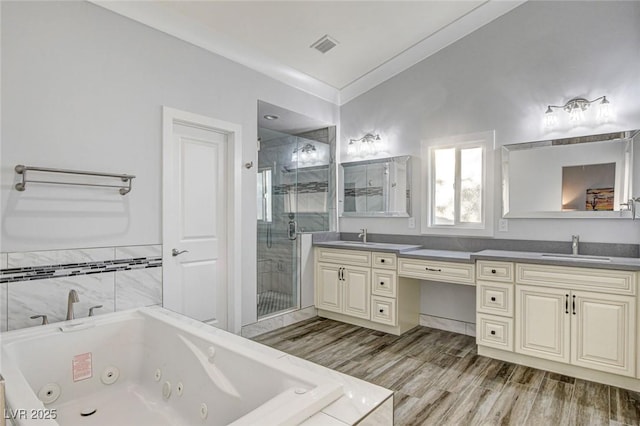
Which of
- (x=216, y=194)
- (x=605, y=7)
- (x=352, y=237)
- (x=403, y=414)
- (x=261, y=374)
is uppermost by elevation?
(x=605, y=7)

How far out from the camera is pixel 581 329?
2.54 m

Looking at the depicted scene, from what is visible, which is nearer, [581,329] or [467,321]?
[581,329]

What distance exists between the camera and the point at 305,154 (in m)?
4.41

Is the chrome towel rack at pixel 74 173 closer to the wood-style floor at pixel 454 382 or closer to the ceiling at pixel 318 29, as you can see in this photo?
the ceiling at pixel 318 29

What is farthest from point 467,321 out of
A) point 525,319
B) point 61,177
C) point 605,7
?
point 61,177

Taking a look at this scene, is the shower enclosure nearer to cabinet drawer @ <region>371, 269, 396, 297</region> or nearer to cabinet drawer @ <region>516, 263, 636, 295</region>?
cabinet drawer @ <region>371, 269, 396, 297</region>

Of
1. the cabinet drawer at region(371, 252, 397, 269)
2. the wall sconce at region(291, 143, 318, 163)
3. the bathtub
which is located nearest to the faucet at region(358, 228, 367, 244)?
the cabinet drawer at region(371, 252, 397, 269)

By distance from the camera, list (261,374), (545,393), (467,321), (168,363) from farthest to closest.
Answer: (467,321) → (545,393) → (168,363) → (261,374)

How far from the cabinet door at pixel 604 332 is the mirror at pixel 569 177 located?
2.42ft

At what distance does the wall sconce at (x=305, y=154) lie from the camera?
14.1 ft

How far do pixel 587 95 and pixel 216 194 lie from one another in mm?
3202

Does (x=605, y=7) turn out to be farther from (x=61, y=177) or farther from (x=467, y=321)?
(x=61, y=177)

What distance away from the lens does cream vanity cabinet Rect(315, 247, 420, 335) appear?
139 inches

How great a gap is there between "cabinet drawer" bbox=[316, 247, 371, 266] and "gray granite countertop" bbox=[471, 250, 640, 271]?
42.6 inches
